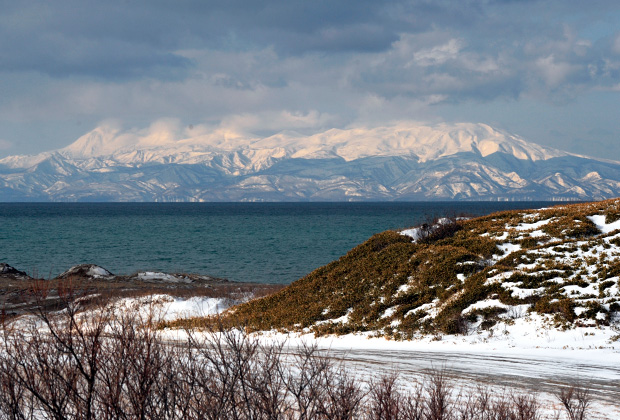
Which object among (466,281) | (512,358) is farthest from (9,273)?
(512,358)

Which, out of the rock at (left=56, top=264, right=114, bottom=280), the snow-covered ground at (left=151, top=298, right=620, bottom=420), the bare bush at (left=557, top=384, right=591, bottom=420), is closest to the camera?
the bare bush at (left=557, top=384, right=591, bottom=420)

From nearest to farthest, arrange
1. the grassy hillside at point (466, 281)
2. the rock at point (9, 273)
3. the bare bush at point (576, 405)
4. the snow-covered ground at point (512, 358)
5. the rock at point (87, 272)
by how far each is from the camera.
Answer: the bare bush at point (576, 405)
the snow-covered ground at point (512, 358)
the grassy hillside at point (466, 281)
the rock at point (9, 273)
the rock at point (87, 272)

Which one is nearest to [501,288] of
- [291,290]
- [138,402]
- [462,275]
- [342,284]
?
[462,275]

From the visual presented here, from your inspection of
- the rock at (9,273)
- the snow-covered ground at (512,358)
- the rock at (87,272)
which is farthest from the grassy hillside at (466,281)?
the rock at (9,273)

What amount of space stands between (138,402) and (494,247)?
63.0ft

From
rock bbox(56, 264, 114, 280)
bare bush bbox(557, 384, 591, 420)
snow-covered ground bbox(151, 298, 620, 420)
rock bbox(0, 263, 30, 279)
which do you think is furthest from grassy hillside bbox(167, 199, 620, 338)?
rock bbox(0, 263, 30, 279)

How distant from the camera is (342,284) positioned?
23.6 m

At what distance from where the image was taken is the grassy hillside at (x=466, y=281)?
17719 mm

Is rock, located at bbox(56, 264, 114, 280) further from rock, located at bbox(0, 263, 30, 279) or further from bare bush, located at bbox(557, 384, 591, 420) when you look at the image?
bare bush, located at bbox(557, 384, 591, 420)

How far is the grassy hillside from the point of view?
17.7m

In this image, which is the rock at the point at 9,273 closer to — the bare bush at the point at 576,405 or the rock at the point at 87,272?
the rock at the point at 87,272

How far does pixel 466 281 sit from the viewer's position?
65.9ft

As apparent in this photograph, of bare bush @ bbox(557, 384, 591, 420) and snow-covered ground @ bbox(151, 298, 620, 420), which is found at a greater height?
bare bush @ bbox(557, 384, 591, 420)

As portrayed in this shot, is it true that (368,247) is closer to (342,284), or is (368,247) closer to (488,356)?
(342,284)
